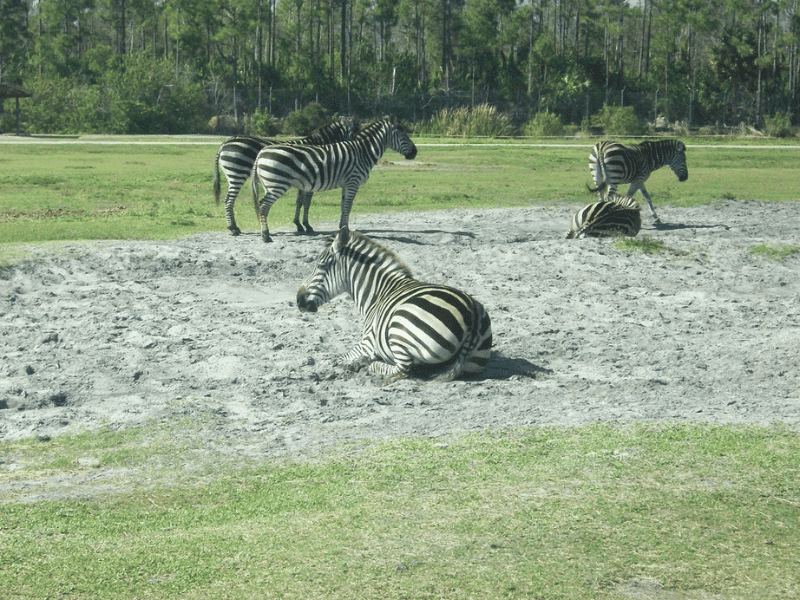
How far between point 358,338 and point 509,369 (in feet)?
5.39

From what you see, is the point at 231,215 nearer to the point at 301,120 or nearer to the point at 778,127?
the point at 301,120

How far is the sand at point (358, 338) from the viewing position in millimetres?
6832

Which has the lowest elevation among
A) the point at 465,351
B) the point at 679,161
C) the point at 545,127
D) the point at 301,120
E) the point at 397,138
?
the point at 465,351

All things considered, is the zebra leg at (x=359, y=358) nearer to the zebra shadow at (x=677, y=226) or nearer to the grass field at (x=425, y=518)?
the grass field at (x=425, y=518)

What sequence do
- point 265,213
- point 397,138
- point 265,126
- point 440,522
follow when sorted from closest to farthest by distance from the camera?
1. point 440,522
2. point 265,213
3. point 397,138
4. point 265,126

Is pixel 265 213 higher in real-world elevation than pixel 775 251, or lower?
higher

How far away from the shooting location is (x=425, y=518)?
4.95 metres

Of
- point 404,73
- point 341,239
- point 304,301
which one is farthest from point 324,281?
point 404,73

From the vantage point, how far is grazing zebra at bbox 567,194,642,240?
14352 mm

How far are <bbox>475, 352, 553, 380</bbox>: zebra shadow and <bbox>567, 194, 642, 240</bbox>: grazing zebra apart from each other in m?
6.33

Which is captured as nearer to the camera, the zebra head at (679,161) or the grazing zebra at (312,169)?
the grazing zebra at (312,169)

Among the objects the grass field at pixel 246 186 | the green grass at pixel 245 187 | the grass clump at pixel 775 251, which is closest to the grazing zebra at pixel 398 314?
the green grass at pixel 245 187

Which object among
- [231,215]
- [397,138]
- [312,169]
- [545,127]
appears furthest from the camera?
[545,127]

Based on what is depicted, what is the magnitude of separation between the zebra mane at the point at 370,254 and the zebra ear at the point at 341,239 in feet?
0.14
